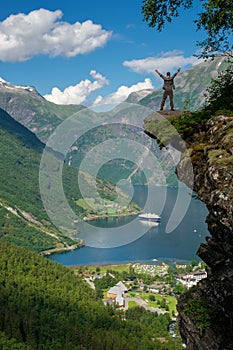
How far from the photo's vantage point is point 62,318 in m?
43.0

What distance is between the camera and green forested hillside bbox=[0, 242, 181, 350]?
3684 centimetres

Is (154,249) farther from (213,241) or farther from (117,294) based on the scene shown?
(213,241)

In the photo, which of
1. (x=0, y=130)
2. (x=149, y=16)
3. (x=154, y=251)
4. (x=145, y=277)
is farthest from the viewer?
(x=0, y=130)

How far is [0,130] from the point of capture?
195250mm

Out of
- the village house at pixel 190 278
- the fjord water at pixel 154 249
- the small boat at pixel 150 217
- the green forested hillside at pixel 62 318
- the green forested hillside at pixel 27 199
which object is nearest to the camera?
the green forested hillside at pixel 62 318

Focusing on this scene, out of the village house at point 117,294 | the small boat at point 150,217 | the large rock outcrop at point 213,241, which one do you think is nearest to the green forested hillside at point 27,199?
the small boat at point 150,217

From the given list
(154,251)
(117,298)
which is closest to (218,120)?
(117,298)

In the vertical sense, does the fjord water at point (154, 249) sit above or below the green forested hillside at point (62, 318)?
above

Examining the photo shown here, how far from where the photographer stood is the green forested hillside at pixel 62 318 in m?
36.8

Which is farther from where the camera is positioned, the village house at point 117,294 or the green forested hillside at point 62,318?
the village house at point 117,294

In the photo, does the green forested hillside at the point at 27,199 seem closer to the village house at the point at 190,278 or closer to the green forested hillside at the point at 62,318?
the green forested hillside at the point at 62,318

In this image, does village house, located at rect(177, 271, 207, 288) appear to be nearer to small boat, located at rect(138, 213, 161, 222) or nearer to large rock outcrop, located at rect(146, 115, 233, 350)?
small boat, located at rect(138, 213, 161, 222)

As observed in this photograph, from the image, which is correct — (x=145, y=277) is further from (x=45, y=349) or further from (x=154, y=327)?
(x=45, y=349)

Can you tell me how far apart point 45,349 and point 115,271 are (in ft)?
108
